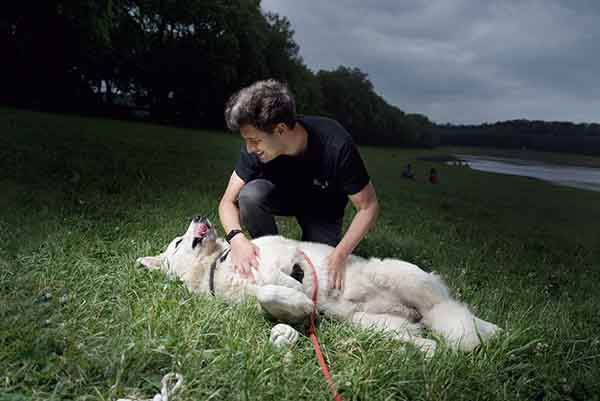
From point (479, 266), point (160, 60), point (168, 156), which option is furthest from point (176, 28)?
point (479, 266)

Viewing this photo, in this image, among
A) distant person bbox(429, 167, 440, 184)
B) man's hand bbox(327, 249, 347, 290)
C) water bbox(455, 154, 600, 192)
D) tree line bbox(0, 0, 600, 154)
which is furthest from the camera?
tree line bbox(0, 0, 600, 154)

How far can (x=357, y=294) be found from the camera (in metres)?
2.44

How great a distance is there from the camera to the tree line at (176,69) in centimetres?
2008

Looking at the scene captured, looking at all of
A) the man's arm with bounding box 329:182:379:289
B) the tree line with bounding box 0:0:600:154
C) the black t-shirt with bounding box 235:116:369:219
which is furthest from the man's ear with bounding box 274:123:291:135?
the tree line with bounding box 0:0:600:154

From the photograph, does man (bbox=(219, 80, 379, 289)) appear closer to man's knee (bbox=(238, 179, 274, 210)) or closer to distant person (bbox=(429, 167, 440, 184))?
man's knee (bbox=(238, 179, 274, 210))

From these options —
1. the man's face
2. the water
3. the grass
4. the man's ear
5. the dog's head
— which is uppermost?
the man's ear

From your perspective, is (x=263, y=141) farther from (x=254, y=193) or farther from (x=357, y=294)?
(x=357, y=294)

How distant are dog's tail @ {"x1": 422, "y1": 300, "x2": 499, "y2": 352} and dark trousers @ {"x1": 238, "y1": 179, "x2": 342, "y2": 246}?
4.47 feet

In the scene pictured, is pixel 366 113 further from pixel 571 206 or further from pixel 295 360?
pixel 295 360

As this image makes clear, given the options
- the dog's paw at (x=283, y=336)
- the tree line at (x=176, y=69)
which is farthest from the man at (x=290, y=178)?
the tree line at (x=176, y=69)

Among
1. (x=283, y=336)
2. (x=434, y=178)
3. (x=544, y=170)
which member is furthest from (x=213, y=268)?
(x=434, y=178)

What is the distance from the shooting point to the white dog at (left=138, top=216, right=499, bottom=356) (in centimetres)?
225

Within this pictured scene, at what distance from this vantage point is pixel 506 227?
6984mm

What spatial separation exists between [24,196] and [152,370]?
3.57 m
